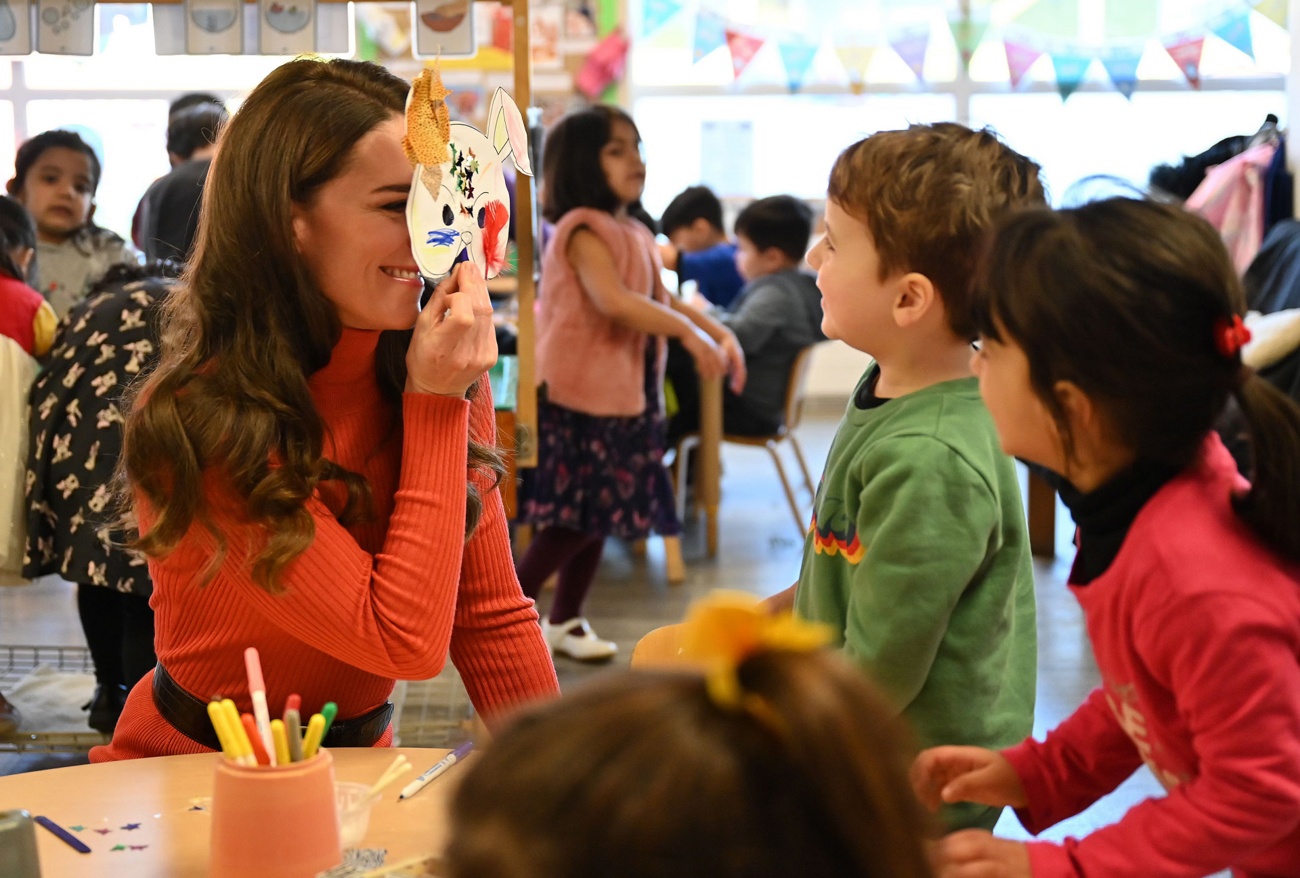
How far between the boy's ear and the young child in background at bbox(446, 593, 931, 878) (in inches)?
29.9

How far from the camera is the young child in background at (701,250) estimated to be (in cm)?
541

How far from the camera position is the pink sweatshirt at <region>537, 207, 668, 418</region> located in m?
3.47

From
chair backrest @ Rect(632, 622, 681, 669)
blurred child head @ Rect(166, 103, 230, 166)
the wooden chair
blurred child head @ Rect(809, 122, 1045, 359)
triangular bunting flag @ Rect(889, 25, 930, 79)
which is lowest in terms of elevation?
the wooden chair

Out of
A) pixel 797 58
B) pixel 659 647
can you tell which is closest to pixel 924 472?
pixel 659 647

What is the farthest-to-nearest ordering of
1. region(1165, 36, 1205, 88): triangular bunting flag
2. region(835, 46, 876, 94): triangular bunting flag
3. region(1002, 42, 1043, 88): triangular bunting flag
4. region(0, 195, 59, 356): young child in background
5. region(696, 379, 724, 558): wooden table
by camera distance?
1. region(835, 46, 876, 94): triangular bunting flag
2. region(1002, 42, 1043, 88): triangular bunting flag
3. region(1165, 36, 1205, 88): triangular bunting flag
4. region(696, 379, 724, 558): wooden table
5. region(0, 195, 59, 356): young child in background

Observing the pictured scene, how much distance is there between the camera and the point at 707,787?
1.52ft

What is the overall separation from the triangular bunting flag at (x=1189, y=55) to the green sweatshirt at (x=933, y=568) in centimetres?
675

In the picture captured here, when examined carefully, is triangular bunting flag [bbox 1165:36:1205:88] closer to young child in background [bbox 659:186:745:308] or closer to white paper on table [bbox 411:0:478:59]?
young child in background [bbox 659:186:745:308]

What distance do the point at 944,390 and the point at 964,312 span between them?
8cm

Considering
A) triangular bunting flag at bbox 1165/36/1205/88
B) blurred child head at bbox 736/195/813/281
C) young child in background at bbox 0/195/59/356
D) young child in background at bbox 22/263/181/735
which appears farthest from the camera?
triangular bunting flag at bbox 1165/36/1205/88

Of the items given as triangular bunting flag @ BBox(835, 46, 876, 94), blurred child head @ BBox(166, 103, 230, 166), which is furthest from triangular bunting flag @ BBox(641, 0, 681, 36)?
blurred child head @ BBox(166, 103, 230, 166)

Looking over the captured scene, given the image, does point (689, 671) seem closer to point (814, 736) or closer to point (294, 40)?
point (814, 736)

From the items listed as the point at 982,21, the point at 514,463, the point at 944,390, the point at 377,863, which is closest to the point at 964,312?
the point at 944,390

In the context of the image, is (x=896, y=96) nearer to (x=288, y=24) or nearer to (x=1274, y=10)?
(x=1274, y=10)
